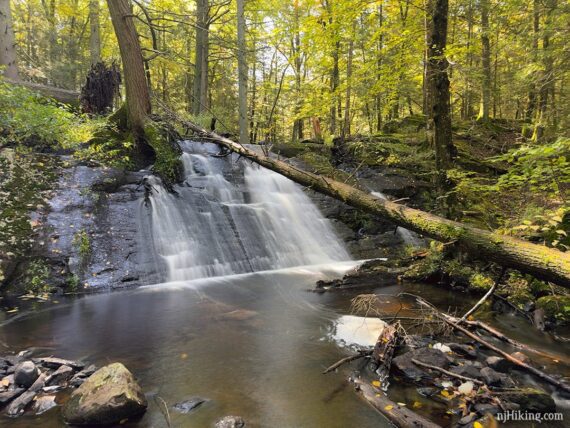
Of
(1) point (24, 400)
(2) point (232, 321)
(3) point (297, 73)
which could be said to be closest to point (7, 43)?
(2) point (232, 321)

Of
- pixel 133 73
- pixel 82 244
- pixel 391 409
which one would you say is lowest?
pixel 391 409

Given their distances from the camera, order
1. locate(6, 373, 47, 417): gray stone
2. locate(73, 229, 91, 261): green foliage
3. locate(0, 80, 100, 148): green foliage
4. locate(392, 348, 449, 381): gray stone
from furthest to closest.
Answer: locate(73, 229, 91, 261): green foliage → locate(0, 80, 100, 148): green foliage → locate(392, 348, 449, 381): gray stone → locate(6, 373, 47, 417): gray stone

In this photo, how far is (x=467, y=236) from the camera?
16.4 feet

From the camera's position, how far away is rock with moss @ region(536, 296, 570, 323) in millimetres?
5466

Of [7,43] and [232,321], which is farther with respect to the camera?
[7,43]

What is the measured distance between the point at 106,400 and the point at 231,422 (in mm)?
1109

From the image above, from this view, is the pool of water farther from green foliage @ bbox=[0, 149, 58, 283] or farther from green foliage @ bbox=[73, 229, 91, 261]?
green foliage @ bbox=[0, 149, 58, 283]

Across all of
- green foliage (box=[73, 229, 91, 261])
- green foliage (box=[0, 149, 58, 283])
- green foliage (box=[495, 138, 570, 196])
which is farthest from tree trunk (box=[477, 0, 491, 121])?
green foliage (box=[0, 149, 58, 283])

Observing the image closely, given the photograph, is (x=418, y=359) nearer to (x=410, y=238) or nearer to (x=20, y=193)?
(x=410, y=238)

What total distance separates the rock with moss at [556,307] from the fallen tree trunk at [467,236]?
1.79 meters

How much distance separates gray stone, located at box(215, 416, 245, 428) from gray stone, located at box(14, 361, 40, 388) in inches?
78.7

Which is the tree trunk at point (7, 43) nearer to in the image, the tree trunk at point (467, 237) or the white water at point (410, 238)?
the tree trunk at point (467, 237)

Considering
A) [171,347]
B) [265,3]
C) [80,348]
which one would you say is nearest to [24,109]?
[80,348]

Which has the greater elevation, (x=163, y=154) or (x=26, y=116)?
(x=26, y=116)
